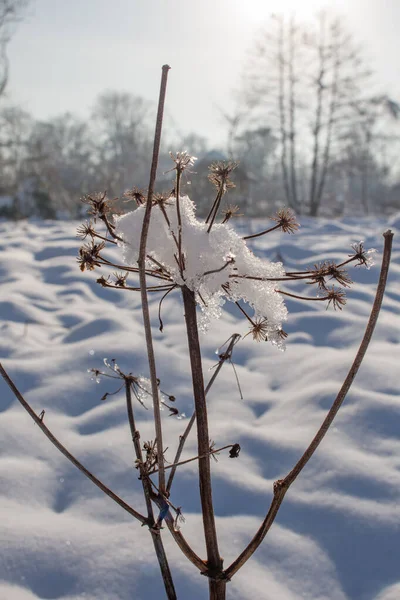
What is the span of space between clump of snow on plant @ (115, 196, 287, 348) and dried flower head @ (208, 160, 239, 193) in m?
0.08

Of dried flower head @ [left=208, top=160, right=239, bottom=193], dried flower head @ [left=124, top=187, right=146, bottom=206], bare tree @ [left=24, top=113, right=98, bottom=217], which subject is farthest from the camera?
bare tree @ [left=24, top=113, right=98, bottom=217]

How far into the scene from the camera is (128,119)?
46062mm

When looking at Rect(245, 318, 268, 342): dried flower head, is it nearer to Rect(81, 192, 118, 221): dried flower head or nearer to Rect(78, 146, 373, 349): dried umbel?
Rect(78, 146, 373, 349): dried umbel

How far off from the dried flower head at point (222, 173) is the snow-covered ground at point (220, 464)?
1.15 metres

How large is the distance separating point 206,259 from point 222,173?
14 centimetres

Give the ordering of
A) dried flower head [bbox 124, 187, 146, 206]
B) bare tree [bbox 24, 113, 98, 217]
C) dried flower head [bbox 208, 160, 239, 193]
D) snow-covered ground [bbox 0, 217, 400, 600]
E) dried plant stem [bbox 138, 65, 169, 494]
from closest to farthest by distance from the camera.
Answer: dried plant stem [bbox 138, 65, 169, 494] < dried flower head [bbox 208, 160, 239, 193] < dried flower head [bbox 124, 187, 146, 206] < snow-covered ground [bbox 0, 217, 400, 600] < bare tree [bbox 24, 113, 98, 217]

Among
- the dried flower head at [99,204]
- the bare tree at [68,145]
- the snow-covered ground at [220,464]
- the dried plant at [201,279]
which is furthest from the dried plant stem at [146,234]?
the bare tree at [68,145]

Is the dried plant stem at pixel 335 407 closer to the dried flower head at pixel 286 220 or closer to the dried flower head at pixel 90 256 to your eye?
the dried flower head at pixel 286 220

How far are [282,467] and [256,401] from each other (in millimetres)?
634

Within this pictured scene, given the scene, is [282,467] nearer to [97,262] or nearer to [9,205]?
[97,262]

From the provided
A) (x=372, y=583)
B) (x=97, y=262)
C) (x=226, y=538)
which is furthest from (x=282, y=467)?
(x=97, y=262)

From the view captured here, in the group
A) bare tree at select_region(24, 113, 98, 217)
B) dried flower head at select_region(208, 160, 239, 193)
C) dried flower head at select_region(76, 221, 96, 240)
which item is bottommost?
dried flower head at select_region(76, 221, 96, 240)

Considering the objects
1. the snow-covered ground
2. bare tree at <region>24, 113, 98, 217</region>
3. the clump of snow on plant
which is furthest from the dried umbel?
bare tree at <region>24, 113, 98, 217</region>

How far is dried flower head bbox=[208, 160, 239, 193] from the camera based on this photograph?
31.0 inches
